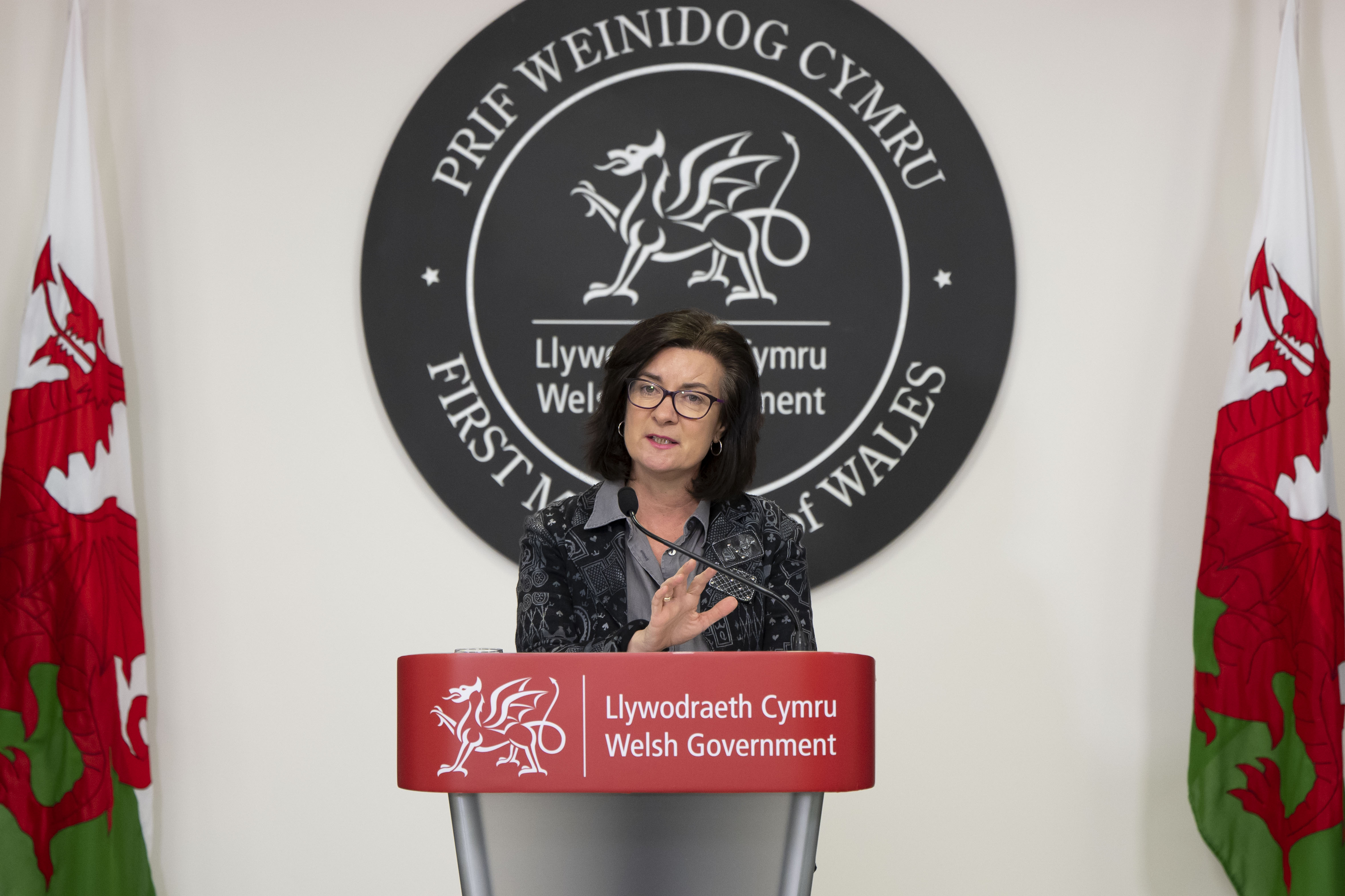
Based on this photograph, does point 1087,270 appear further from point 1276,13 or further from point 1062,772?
point 1062,772

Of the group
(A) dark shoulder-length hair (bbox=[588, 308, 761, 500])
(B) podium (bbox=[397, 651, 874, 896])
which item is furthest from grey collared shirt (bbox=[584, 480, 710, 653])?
(B) podium (bbox=[397, 651, 874, 896])

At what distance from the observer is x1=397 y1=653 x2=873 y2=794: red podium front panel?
4.42 feet

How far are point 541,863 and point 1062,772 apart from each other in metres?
1.56

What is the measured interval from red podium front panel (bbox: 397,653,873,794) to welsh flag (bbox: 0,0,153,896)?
4.70 feet

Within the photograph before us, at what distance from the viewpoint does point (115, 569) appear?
99.3 inches

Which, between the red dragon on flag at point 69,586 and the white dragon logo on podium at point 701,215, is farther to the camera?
the white dragon logo on podium at point 701,215

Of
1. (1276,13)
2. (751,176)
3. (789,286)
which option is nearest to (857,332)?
(789,286)

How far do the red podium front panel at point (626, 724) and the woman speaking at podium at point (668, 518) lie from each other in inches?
15.6

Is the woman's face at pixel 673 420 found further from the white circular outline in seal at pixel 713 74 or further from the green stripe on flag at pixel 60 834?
the green stripe on flag at pixel 60 834

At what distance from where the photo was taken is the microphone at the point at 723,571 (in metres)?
1.45

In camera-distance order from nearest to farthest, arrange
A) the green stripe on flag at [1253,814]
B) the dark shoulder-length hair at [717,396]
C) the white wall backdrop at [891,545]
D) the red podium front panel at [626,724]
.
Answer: the red podium front panel at [626,724]
the dark shoulder-length hair at [717,396]
the green stripe on flag at [1253,814]
the white wall backdrop at [891,545]

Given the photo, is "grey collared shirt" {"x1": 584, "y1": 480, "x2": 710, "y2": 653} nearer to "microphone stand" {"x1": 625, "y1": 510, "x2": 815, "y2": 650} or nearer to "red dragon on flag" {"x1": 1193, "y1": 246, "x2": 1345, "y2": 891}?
"microphone stand" {"x1": 625, "y1": 510, "x2": 815, "y2": 650}

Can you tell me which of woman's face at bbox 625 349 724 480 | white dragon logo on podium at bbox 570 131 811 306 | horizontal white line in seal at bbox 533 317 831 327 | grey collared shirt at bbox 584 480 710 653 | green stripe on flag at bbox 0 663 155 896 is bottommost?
green stripe on flag at bbox 0 663 155 896

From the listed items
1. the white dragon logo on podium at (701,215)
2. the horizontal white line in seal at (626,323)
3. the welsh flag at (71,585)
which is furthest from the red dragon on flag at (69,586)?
the white dragon logo on podium at (701,215)
